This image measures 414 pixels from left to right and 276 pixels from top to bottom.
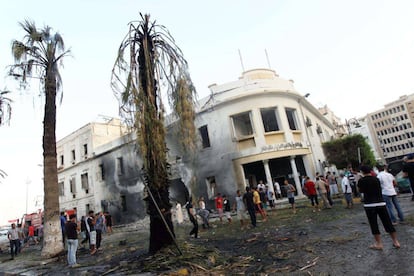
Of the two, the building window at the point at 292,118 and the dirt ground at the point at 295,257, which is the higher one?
the building window at the point at 292,118

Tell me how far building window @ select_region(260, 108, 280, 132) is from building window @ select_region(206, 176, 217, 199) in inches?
252

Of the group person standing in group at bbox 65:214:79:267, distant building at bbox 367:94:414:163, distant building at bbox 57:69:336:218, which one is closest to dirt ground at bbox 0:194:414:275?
person standing in group at bbox 65:214:79:267

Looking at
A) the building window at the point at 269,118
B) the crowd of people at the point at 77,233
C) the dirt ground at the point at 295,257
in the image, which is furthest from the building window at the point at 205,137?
the dirt ground at the point at 295,257

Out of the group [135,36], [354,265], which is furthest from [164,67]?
[354,265]

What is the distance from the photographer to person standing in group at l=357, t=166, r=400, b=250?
4998 mm

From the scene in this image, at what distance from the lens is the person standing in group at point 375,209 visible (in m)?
5.00

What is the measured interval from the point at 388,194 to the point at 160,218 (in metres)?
5.74

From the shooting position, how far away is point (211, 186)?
20.2 meters

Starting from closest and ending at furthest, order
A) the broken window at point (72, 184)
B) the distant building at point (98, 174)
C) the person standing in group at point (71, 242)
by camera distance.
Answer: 1. the person standing in group at point (71, 242)
2. the distant building at point (98, 174)
3. the broken window at point (72, 184)

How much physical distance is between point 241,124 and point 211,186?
557cm

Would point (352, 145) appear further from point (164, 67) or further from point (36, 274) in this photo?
point (36, 274)

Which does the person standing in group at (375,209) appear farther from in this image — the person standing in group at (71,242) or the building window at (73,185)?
the building window at (73,185)

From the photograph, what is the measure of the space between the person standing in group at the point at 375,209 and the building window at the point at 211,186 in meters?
15.1

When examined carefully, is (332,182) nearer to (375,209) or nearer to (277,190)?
(277,190)
